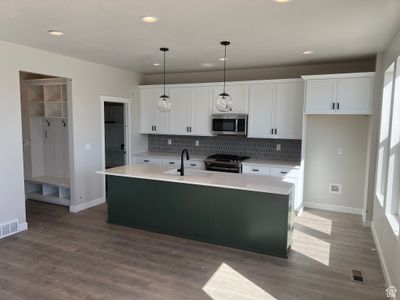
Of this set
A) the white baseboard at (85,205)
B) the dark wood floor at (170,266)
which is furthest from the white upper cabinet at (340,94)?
the white baseboard at (85,205)

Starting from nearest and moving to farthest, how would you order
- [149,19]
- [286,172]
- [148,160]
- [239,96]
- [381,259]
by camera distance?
[149,19], [381,259], [286,172], [239,96], [148,160]

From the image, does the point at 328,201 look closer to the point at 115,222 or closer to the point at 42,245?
the point at 115,222

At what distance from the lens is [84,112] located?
17.1 ft

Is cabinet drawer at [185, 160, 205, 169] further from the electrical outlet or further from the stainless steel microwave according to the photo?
the electrical outlet

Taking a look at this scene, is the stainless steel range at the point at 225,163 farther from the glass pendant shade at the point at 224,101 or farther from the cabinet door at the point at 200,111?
the glass pendant shade at the point at 224,101

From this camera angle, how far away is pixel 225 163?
5.50m

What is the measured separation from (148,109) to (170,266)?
3.94 metres

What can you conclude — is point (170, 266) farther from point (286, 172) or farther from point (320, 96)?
point (320, 96)

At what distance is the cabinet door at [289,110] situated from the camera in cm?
520

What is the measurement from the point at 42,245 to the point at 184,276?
201 centimetres

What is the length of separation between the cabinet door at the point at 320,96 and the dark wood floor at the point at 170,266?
1.86 meters

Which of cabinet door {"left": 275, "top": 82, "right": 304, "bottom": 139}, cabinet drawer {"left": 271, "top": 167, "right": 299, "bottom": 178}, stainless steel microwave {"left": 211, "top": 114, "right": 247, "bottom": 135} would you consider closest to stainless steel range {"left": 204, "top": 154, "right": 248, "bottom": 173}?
stainless steel microwave {"left": 211, "top": 114, "right": 247, "bottom": 135}

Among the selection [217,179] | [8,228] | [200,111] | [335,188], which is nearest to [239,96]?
[200,111]

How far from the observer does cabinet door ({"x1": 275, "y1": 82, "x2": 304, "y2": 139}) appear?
5195 millimetres
